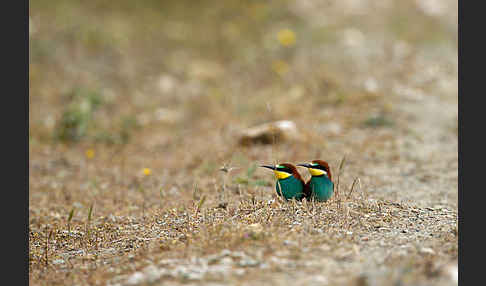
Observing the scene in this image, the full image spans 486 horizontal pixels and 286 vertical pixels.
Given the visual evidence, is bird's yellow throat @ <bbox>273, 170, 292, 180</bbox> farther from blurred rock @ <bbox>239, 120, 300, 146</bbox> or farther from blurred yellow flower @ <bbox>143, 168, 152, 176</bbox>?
blurred yellow flower @ <bbox>143, 168, 152, 176</bbox>

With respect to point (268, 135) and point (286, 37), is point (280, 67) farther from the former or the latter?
point (268, 135)

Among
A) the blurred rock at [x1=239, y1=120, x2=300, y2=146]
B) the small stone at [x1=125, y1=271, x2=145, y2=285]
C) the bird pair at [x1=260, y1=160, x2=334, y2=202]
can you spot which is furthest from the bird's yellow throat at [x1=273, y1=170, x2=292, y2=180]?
the blurred rock at [x1=239, y1=120, x2=300, y2=146]

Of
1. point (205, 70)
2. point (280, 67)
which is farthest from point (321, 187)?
point (205, 70)

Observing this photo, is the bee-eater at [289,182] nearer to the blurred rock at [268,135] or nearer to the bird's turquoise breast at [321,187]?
the bird's turquoise breast at [321,187]

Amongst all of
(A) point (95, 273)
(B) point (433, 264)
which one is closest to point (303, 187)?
(B) point (433, 264)

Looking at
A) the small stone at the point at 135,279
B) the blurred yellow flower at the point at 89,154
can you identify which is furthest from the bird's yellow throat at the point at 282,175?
the blurred yellow flower at the point at 89,154

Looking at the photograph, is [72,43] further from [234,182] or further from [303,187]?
[303,187]
